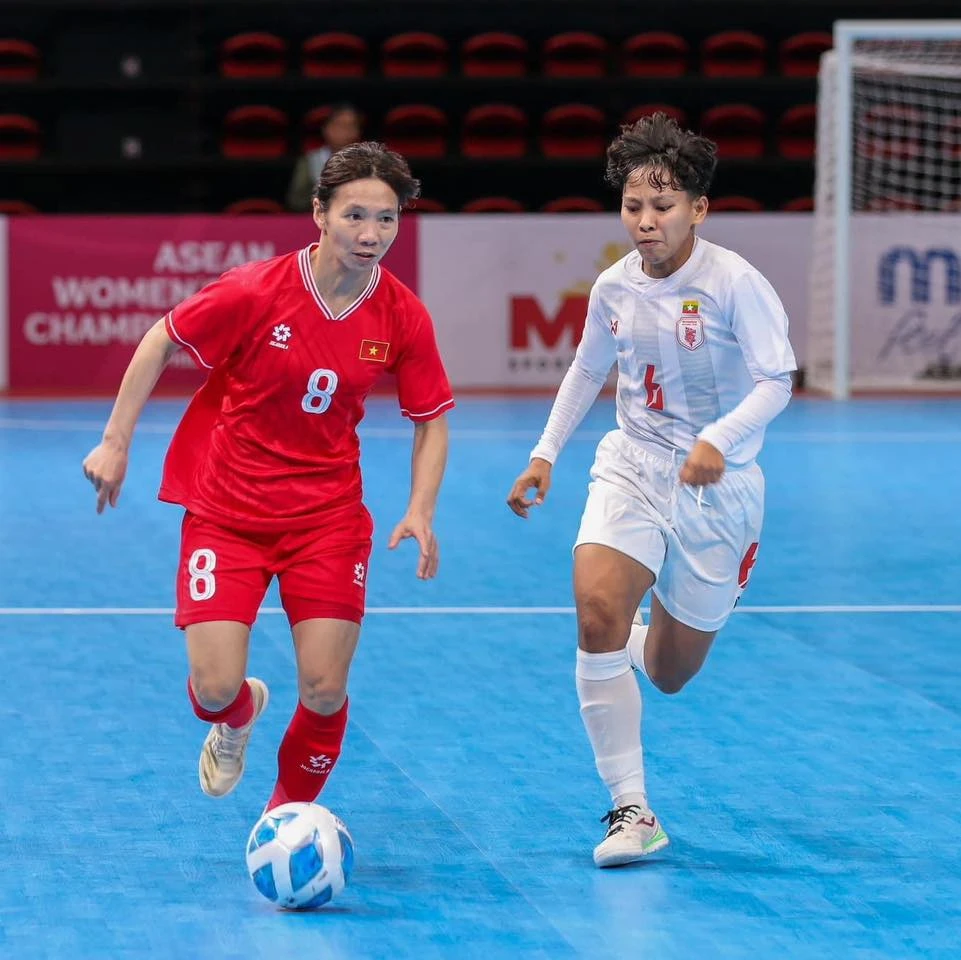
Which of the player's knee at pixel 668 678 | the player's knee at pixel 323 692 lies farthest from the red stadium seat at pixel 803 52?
the player's knee at pixel 323 692

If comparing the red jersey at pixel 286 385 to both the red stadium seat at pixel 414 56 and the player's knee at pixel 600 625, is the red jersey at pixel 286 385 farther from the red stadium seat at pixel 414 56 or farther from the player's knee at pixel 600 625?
the red stadium seat at pixel 414 56

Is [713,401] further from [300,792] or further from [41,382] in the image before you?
[41,382]

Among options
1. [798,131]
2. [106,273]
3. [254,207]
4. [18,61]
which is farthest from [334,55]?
[798,131]

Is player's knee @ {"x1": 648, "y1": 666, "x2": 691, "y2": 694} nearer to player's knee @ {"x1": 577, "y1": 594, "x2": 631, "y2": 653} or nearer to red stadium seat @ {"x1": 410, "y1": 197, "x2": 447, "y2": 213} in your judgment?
player's knee @ {"x1": 577, "y1": 594, "x2": 631, "y2": 653}

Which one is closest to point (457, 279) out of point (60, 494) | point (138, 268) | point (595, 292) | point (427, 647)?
point (138, 268)

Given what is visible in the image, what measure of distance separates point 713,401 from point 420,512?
32.3 inches

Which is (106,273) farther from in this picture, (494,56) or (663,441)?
(663,441)

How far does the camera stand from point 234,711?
429 centimetres

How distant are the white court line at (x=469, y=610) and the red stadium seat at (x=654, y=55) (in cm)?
1275

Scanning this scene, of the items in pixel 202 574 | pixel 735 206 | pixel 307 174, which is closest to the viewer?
pixel 202 574

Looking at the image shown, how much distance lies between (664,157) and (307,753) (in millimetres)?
1632

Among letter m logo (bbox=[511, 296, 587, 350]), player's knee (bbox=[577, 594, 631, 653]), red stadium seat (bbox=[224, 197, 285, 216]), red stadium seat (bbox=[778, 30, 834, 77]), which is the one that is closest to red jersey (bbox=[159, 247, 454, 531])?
player's knee (bbox=[577, 594, 631, 653])

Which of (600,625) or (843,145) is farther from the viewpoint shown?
(843,145)

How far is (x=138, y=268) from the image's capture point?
16734mm
